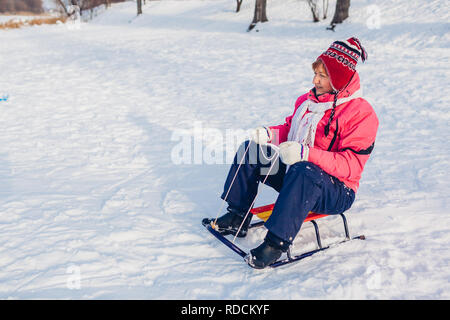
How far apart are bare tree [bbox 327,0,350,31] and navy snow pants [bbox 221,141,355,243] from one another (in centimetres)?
1006

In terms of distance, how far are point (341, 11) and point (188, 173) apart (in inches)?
368

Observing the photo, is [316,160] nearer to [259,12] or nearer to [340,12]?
[340,12]

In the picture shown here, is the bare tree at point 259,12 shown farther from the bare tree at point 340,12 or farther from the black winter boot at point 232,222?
the black winter boot at point 232,222

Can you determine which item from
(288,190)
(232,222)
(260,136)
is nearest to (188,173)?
(232,222)

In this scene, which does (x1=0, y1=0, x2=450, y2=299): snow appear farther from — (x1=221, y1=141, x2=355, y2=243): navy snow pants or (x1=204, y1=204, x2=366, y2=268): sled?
(x1=221, y1=141, x2=355, y2=243): navy snow pants

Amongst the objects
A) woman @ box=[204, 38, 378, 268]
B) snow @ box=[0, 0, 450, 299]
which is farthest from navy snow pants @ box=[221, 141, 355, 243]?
snow @ box=[0, 0, 450, 299]

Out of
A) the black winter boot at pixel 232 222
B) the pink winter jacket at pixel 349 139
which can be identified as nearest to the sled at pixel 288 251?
the black winter boot at pixel 232 222

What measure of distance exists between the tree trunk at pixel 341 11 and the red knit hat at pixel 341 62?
984cm

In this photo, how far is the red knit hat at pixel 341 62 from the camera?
276 centimetres

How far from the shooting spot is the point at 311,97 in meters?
3.04

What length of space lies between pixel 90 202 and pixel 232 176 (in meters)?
1.64

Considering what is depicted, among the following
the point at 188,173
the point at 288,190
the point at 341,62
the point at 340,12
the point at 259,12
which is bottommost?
the point at 188,173

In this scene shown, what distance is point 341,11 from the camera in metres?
11.9
